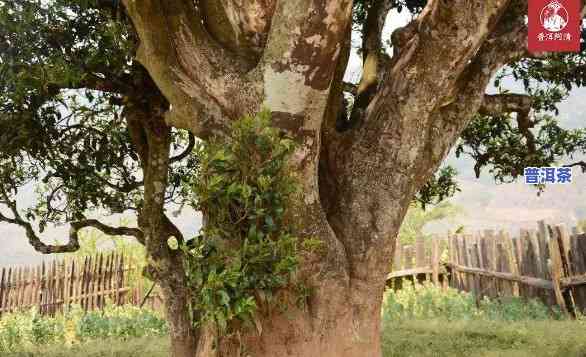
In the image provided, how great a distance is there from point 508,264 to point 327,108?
8.67 m

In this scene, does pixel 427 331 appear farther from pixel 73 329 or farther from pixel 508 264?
pixel 73 329

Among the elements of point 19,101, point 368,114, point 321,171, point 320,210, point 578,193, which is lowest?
point 320,210

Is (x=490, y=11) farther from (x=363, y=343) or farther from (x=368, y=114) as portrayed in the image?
(x=363, y=343)

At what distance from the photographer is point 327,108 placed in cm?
610

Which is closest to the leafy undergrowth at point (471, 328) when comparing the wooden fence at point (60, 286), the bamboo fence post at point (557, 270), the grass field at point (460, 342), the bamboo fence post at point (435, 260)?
the grass field at point (460, 342)

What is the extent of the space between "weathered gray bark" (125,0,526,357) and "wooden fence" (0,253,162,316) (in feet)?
38.4

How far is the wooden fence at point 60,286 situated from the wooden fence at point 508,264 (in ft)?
20.9

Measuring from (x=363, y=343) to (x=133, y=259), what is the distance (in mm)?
12692

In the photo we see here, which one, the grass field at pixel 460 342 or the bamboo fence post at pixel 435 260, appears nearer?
the grass field at pixel 460 342

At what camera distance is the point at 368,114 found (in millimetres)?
5879

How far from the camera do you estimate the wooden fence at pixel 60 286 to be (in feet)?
54.1

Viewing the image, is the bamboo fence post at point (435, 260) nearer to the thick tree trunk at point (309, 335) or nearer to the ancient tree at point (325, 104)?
the ancient tree at point (325, 104)

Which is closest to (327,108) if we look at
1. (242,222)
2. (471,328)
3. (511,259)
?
(242,222)

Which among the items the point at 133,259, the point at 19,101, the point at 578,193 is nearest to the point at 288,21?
the point at 19,101
